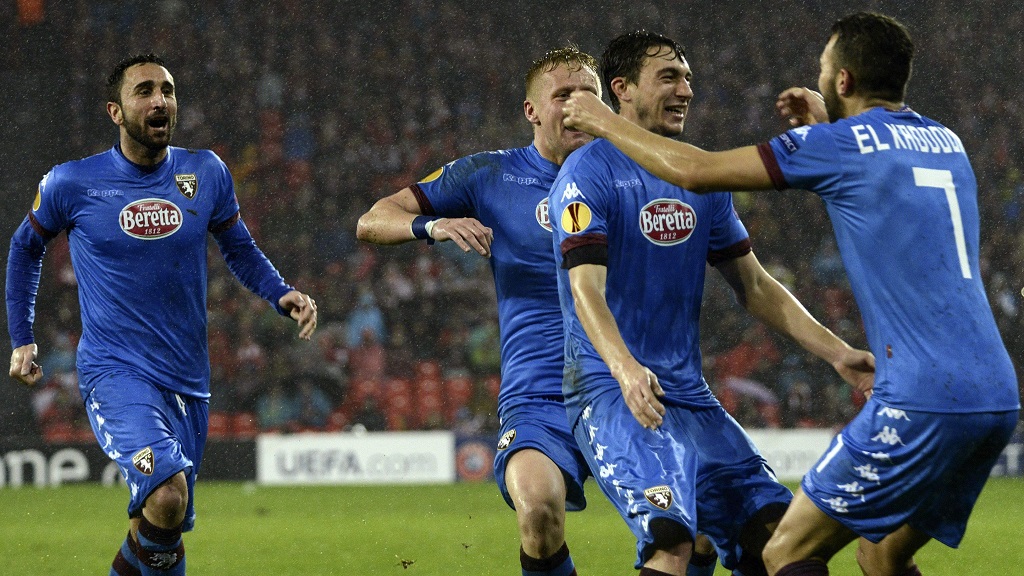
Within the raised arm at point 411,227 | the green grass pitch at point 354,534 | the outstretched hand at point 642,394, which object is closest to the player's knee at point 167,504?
the raised arm at point 411,227

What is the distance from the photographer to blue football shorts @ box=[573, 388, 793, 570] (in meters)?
3.65

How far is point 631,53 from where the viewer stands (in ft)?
13.9

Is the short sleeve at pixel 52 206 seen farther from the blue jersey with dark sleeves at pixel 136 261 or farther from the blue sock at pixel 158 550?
the blue sock at pixel 158 550

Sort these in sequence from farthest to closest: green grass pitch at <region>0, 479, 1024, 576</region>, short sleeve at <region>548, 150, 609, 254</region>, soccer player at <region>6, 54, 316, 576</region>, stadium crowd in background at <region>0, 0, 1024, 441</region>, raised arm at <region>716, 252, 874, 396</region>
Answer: stadium crowd in background at <region>0, 0, 1024, 441</region>
green grass pitch at <region>0, 479, 1024, 576</region>
soccer player at <region>6, 54, 316, 576</region>
raised arm at <region>716, 252, 874, 396</region>
short sleeve at <region>548, 150, 609, 254</region>

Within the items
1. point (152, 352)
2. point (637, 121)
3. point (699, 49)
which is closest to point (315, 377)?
point (699, 49)

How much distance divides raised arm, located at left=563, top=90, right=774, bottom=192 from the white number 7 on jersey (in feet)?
1.28

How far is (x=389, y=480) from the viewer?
43.1 feet

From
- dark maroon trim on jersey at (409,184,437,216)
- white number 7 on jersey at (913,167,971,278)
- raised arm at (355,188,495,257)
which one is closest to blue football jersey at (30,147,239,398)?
raised arm at (355,188,495,257)

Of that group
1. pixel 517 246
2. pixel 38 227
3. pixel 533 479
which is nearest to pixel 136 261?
pixel 38 227

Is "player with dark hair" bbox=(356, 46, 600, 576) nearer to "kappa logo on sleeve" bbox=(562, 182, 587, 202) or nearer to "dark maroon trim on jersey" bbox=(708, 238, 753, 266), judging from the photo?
"kappa logo on sleeve" bbox=(562, 182, 587, 202)

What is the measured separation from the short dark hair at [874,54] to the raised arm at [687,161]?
37 cm

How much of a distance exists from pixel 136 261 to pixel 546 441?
2055 millimetres

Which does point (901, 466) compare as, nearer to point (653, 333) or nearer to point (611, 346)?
point (611, 346)

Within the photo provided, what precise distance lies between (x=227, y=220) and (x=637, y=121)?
239 centimetres
